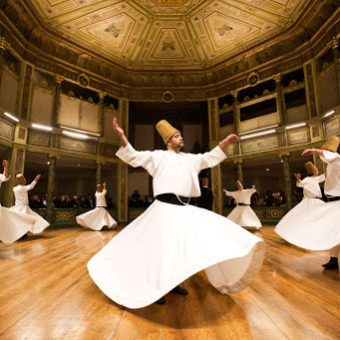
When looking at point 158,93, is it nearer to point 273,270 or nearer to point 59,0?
point 59,0

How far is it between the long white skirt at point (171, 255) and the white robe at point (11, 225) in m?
3.54

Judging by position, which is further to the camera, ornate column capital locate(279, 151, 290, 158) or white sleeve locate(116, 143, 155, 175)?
ornate column capital locate(279, 151, 290, 158)

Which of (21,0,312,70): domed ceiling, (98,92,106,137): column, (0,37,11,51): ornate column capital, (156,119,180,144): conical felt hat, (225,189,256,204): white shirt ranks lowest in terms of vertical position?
(225,189,256,204): white shirt

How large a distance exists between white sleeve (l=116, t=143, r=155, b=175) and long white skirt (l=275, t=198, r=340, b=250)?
217 centimetres

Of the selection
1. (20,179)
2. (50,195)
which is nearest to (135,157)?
(20,179)

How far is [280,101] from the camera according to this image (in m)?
9.90

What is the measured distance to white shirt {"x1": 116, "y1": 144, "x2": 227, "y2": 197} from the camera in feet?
6.71

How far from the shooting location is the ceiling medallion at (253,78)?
10523 mm

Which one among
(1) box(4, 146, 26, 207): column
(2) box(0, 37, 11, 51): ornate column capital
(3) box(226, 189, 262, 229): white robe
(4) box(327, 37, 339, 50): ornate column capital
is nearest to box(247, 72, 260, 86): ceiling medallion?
(4) box(327, 37, 339, 50): ornate column capital

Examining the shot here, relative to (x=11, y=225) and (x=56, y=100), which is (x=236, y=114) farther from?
(x=11, y=225)

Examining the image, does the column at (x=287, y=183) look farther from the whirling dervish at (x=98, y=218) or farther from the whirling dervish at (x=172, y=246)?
the whirling dervish at (x=172, y=246)

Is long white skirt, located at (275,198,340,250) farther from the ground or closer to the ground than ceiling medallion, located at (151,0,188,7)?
closer to the ground

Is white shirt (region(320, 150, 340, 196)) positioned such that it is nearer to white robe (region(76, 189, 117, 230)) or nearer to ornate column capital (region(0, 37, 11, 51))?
white robe (region(76, 189, 117, 230))

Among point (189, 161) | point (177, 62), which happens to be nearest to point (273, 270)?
point (189, 161)
